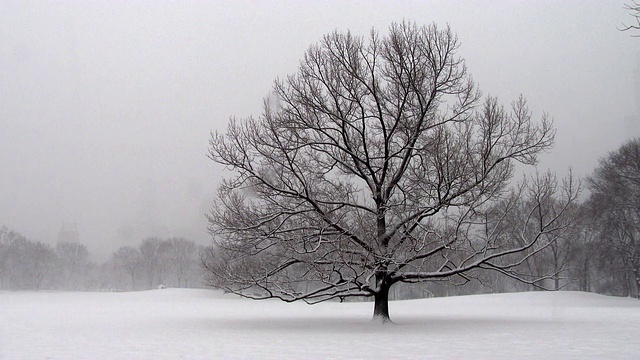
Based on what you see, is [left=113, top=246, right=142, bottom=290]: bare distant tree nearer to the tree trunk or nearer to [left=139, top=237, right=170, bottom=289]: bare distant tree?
[left=139, top=237, right=170, bottom=289]: bare distant tree

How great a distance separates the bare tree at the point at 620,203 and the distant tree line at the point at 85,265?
195ft

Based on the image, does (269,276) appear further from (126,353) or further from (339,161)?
(126,353)

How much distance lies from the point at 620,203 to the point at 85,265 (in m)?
97.7

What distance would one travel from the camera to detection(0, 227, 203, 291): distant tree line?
7869 cm

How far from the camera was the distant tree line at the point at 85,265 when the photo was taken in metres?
78.7

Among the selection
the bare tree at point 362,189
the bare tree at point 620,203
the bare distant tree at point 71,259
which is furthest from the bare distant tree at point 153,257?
the bare tree at point 362,189

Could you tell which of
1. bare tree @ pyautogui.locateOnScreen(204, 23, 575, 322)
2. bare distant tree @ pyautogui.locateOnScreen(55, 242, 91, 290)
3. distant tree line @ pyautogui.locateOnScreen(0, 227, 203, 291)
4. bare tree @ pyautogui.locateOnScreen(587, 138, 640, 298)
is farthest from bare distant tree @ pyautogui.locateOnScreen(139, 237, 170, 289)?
bare tree @ pyautogui.locateOnScreen(204, 23, 575, 322)

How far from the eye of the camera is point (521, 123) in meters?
14.3

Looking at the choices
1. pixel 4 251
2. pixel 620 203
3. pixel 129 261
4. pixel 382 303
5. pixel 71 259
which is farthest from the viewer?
pixel 129 261

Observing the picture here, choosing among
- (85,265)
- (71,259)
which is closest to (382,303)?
(71,259)

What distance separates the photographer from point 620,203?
33.9 meters

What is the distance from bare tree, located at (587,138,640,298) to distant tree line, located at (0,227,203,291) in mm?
59448

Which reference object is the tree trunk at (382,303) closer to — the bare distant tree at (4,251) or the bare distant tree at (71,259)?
the bare distant tree at (4,251)

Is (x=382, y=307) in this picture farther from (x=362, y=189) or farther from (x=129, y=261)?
(x=129, y=261)
